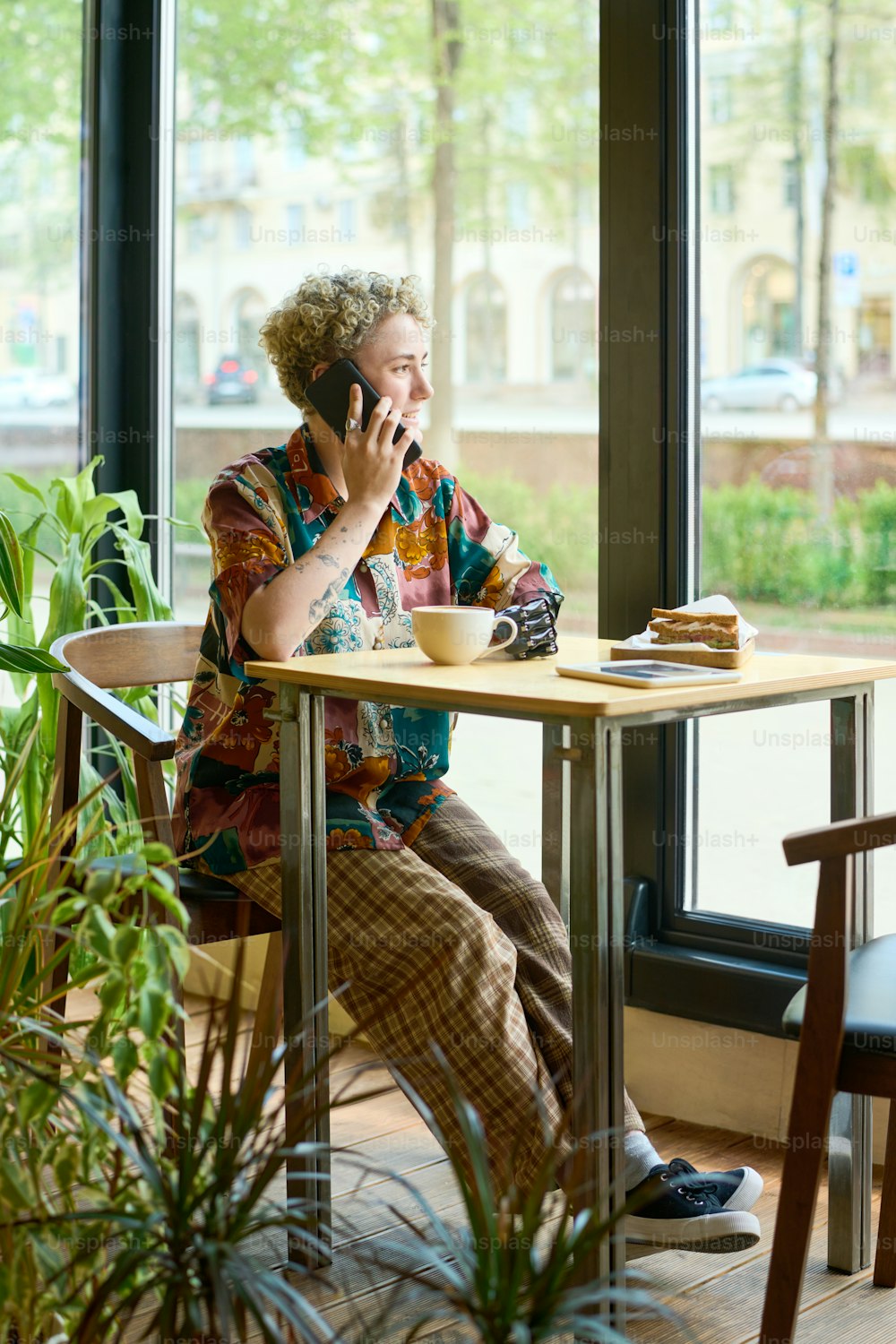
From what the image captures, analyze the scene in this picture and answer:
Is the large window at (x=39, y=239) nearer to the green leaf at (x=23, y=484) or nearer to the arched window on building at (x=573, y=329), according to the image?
the green leaf at (x=23, y=484)

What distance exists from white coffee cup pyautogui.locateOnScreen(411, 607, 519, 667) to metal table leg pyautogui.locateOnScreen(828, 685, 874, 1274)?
19.5 inches

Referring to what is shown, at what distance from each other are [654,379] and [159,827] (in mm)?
1121

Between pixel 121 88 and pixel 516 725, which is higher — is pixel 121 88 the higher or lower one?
the higher one

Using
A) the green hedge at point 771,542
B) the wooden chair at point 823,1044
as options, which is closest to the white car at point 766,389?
the green hedge at point 771,542

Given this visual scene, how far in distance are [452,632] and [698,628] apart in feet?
1.05

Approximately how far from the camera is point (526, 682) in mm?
1752

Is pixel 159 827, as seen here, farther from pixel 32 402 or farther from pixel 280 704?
pixel 32 402

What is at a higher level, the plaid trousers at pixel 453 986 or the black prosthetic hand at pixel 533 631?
the black prosthetic hand at pixel 533 631

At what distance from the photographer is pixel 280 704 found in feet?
6.39

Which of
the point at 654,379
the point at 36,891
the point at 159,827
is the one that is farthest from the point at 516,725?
the point at 36,891

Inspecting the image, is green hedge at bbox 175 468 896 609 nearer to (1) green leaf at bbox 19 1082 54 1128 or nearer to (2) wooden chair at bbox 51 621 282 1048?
(2) wooden chair at bbox 51 621 282 1048

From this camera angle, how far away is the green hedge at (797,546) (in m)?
2.36

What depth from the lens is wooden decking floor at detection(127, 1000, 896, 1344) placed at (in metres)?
1.90

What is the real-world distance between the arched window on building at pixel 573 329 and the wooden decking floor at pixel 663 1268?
4.30 feet
